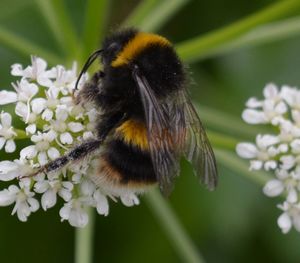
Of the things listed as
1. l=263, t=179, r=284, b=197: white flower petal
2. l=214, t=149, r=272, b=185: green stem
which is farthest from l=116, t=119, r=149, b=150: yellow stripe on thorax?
l=214, t=149, r=272, b=185: green stem

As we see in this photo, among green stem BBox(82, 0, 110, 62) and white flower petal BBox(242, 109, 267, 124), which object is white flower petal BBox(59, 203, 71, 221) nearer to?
white flower petal BBox(242, 109, 267, 124)

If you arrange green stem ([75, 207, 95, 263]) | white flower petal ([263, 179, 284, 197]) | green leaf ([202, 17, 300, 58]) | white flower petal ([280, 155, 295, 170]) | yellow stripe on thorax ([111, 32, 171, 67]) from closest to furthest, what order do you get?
yellow stripe on thorax ([111, 32, 171, 67]) < white flower petal ([280, 155, 295, 170]) < white flower petal ([263, 179, 284, 197]) < green stem ([75, 207, 95, 263]) < green leaf ([202, 17, 300, 58])

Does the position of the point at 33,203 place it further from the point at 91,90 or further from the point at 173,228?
the point at 173,228

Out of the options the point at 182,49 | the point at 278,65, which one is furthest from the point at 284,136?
the point at 278,65

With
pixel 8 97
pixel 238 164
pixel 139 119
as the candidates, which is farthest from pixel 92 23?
pixel 139 119

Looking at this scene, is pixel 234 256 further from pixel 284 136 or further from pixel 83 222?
pixel 83 222

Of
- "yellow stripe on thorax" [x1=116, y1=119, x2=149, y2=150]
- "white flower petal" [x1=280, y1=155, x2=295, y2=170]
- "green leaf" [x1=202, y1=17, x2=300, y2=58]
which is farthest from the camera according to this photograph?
"green leaf" [x1=202, y1=17, x2=300, y2=58]

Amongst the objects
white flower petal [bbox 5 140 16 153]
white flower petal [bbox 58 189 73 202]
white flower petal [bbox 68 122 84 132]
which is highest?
white flower petal [bbox 5 140 16 153]
